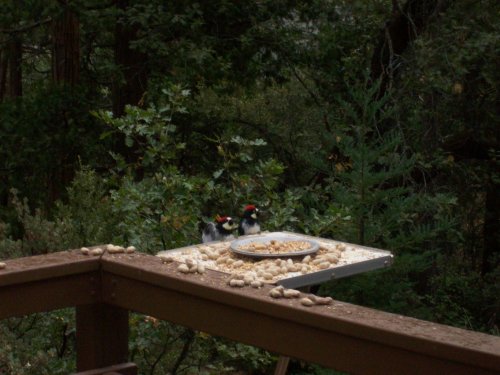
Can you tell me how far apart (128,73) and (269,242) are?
6.97 meters

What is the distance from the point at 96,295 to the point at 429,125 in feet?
19.9

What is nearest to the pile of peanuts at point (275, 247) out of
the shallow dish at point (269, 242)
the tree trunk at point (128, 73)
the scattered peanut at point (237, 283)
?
the shallow dish at point (269, 242)

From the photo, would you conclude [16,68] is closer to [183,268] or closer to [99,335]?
[99,335]

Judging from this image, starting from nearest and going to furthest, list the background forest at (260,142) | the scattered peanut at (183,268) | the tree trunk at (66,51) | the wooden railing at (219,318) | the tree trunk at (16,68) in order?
the wooden railing at (219,318) < the scattered peanut at (183,268) < the background forest at (260,142) < the tree trunk at (66,51) < the tree trunk at (16,68)

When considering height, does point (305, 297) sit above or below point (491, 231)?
above

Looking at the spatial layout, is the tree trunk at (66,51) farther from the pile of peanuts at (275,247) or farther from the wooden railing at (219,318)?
the wooden railing at (219,318)

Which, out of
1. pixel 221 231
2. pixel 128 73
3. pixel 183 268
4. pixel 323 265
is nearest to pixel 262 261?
pixel 323 265

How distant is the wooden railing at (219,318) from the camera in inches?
61.4

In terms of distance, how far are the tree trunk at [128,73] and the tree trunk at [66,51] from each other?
23.7 inches

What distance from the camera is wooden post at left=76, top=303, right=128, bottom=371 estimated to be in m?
2.24

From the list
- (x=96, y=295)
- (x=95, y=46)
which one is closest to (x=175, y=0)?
(x=95, y=46)

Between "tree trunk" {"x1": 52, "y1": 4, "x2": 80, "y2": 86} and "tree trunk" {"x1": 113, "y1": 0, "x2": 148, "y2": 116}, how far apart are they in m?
0.60

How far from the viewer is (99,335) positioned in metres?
2.24

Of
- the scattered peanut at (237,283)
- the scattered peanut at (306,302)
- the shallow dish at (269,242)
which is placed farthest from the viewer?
the shallow dish at (269,242)
